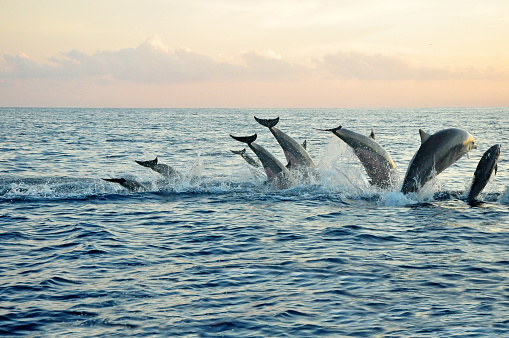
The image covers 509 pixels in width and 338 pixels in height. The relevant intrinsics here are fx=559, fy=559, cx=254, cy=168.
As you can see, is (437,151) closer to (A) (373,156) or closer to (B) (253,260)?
(A) (373,156)

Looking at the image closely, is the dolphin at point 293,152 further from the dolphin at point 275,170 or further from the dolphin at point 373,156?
the dolphin at point 373,156

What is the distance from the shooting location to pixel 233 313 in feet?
29.3

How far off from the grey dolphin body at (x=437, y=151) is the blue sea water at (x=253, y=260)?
529 millimetres

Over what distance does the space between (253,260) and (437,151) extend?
9335 mm

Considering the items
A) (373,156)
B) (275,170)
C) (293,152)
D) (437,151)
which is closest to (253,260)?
(437,151)

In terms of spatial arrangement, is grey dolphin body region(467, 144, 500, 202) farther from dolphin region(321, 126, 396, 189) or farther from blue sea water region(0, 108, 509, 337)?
dolphin region(321, 126, 396, 189)

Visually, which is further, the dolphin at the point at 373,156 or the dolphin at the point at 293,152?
the dolphin at the point at 293,152

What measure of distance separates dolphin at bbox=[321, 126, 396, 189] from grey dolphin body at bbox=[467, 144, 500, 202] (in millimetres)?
2797

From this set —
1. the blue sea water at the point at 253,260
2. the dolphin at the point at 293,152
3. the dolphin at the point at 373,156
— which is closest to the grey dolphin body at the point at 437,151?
the blue sea water at the point at 253,260

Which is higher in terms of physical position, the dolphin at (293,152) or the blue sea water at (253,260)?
the dolphin at (293,152)

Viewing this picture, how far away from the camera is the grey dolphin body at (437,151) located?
1845 cm

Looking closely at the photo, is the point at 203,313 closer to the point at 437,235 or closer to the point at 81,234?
the point at 81,234

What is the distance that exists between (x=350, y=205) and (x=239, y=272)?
8.56 metres

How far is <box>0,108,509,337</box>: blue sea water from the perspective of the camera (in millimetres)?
8664
